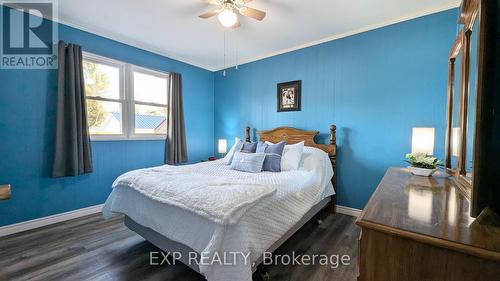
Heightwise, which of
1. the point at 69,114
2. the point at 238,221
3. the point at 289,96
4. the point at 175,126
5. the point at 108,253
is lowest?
the point at 108,253

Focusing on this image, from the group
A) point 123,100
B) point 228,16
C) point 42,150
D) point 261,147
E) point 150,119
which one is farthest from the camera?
point 150,119

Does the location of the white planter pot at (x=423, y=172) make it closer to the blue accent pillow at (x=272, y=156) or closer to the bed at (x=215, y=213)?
the bed at (x=215, y=213)

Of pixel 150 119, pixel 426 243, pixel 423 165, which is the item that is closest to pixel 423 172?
pixel 423 165

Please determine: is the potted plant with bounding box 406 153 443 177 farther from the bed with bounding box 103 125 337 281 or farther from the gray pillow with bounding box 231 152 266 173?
the gray pillow with bounding box 231 152 266 173

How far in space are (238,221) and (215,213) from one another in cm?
16

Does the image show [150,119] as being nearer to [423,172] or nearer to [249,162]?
[249,162]

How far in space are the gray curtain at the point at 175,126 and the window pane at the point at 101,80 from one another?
0.86 metres

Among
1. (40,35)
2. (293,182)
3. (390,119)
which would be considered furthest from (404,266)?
(40,35)

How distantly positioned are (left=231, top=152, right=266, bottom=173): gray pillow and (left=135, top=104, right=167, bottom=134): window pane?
1863 millimetres

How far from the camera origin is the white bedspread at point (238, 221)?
4.21ft

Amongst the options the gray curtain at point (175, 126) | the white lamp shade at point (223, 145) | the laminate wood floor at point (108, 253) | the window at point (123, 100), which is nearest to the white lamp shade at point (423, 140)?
the laminate wood floor at point (108, 253)

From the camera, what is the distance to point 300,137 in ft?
11.1

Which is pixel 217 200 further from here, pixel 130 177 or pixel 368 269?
pixel 130 177

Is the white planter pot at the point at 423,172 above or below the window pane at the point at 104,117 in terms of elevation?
below
